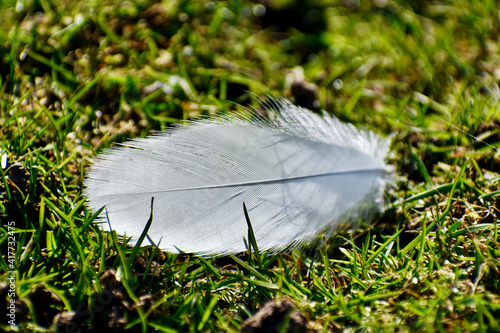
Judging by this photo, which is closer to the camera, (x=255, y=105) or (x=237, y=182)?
(x=237, y=182)

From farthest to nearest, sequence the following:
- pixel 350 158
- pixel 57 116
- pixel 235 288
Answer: pixel 57 116 < pixel 350 158 < pixel 235 288

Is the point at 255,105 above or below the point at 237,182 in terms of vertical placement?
above

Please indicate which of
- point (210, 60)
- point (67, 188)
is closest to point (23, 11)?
point (210, 60)

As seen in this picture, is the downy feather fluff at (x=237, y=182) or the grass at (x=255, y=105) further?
the downy feather fluff at (x=237, y=182)

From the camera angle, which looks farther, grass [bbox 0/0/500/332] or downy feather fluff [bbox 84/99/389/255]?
downy feather fluff [bbox 84/99/389/255]

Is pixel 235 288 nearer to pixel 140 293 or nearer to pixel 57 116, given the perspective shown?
pixel 140 293
